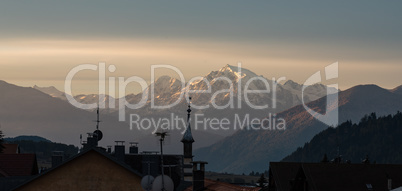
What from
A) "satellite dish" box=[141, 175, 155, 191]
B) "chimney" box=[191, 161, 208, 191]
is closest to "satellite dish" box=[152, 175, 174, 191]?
"satellite dish" box=[141, 175, 155, 191]

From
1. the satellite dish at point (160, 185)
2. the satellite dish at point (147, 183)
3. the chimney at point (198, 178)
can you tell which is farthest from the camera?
the chimney at point (198, 178)

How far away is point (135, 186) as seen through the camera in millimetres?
89688

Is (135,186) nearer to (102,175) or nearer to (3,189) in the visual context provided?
(102,175)

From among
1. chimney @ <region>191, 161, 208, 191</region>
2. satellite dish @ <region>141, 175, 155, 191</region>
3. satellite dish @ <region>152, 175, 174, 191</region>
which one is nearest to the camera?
satellite dish @ <region>152, 175, 174, 191</region>

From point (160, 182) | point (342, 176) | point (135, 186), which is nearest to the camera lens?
point (160, 182)

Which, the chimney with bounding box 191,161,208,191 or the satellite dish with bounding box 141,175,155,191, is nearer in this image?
the satellite dish with bounding box 141,175,155,191

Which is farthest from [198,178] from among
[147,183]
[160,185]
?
[160,185]

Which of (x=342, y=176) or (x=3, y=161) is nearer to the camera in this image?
(x=342, y=176)

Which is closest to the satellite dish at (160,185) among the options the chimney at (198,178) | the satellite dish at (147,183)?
the satellite dish at (147,183)

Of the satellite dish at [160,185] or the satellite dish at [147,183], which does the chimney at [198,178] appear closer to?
the satellite dish at [147,183]

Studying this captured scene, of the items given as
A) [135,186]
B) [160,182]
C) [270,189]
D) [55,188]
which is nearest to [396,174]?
[270,189]

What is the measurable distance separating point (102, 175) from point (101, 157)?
1.46 m

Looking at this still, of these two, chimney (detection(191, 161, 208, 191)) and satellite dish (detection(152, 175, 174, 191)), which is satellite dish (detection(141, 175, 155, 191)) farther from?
chimney (detection(191, 161, 208, 191))

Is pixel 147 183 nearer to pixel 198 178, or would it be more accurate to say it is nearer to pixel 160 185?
pixel 160 185
